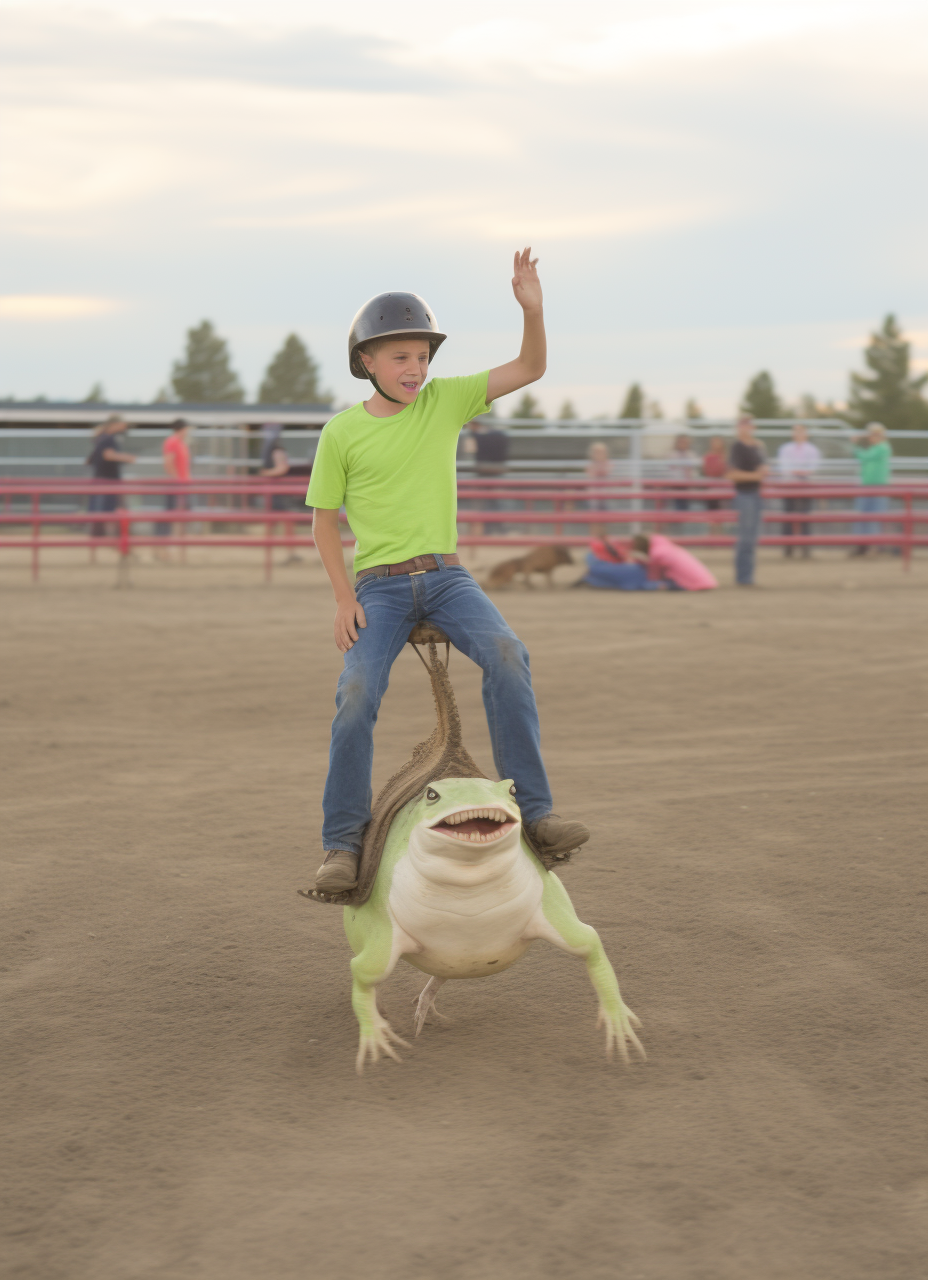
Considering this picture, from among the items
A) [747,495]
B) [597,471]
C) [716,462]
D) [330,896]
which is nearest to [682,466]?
[597,471]

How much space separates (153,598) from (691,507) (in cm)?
1405

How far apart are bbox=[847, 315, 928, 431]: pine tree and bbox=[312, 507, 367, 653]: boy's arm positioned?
84106 millimetres

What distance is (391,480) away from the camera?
419 cm

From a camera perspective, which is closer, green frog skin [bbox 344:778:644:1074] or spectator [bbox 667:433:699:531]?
green frog skin [bbox 344:778:644:1074]

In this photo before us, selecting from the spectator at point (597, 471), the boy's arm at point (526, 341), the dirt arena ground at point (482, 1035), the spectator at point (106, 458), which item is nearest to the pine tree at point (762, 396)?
the spectator at point (597, 471)

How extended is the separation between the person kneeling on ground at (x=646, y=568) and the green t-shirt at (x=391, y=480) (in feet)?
45.1

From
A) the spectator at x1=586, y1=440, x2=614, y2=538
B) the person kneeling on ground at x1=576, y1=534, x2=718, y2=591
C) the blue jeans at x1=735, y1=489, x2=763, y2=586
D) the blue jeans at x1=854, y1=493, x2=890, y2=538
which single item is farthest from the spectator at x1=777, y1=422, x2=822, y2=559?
the person kneeling on ground at x1=576, y1=534, x2=718, y2=591

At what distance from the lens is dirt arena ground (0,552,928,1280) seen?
9.16 ft

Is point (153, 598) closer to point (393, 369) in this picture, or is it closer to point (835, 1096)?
point (393, 369)

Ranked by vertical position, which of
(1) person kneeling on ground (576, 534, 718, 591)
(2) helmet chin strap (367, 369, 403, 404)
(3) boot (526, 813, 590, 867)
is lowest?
(1) person kneeling on ground (576, 534, 718, 591)

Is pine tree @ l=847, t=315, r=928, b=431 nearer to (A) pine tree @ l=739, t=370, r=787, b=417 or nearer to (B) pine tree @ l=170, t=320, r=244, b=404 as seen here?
(A) pine tree @ l=739, t=370, r=787, b=417

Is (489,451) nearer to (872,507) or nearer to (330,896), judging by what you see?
(872,507)

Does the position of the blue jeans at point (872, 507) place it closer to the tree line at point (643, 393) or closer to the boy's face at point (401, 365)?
the boy's face at point (401, 365)

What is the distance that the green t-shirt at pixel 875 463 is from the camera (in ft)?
75.3
